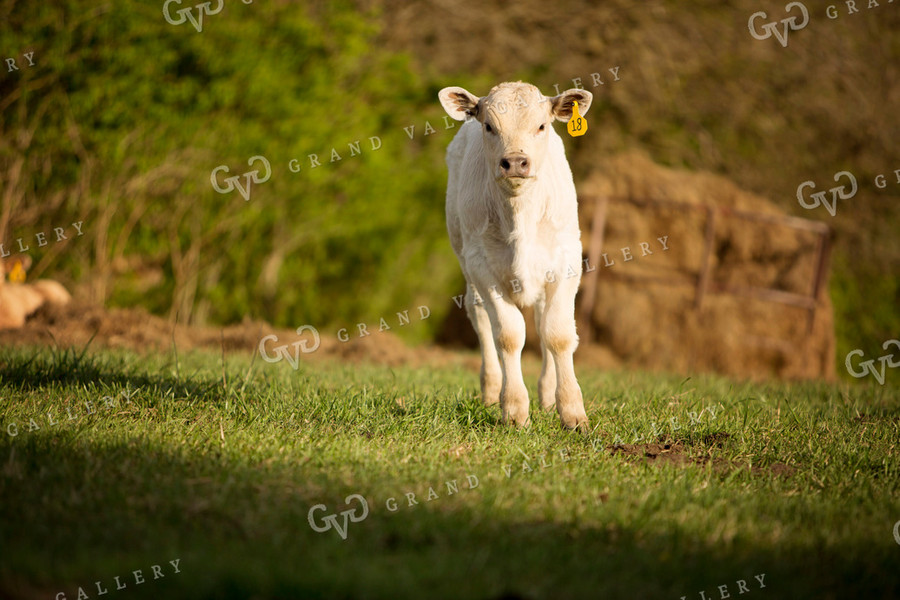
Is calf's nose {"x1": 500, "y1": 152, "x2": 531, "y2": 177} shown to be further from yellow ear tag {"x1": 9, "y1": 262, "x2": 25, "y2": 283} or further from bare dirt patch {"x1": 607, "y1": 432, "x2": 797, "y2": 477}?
yellow ear tag {"x1": 9, "y1": 262, "x2": 25, "y2": 283}

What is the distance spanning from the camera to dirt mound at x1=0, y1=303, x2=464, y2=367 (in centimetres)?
832

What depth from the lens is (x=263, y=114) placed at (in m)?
11.6

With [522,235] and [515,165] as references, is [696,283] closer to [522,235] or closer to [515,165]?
[522,235]

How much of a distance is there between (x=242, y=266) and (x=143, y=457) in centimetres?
975

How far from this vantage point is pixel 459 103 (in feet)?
17.9

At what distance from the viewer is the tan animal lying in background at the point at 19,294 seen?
29.1 feet

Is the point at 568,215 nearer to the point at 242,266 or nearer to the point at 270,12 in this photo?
the point at 270,12

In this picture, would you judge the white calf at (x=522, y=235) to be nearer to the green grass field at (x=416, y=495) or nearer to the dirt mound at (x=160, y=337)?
the green grass field at (x=416, y=495)

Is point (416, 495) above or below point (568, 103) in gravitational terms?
below

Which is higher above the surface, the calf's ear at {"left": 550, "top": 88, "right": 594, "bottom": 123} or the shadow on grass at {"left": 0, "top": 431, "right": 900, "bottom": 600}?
the calf's ear at {"left": 550, "top": 88, "right": 594, "bottom": 123}

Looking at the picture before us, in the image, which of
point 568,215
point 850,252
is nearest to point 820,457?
point 568,215

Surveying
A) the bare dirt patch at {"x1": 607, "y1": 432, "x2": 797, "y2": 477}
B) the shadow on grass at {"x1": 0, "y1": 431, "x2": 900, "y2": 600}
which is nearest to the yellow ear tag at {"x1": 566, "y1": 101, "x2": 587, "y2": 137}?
the bare dirt patch at {"x1": 607, "y1": 432, "x2": 797, "y2": 477}

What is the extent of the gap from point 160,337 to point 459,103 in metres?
5.04

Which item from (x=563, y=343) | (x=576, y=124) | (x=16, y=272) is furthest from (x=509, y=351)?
(x=16, y=272)
